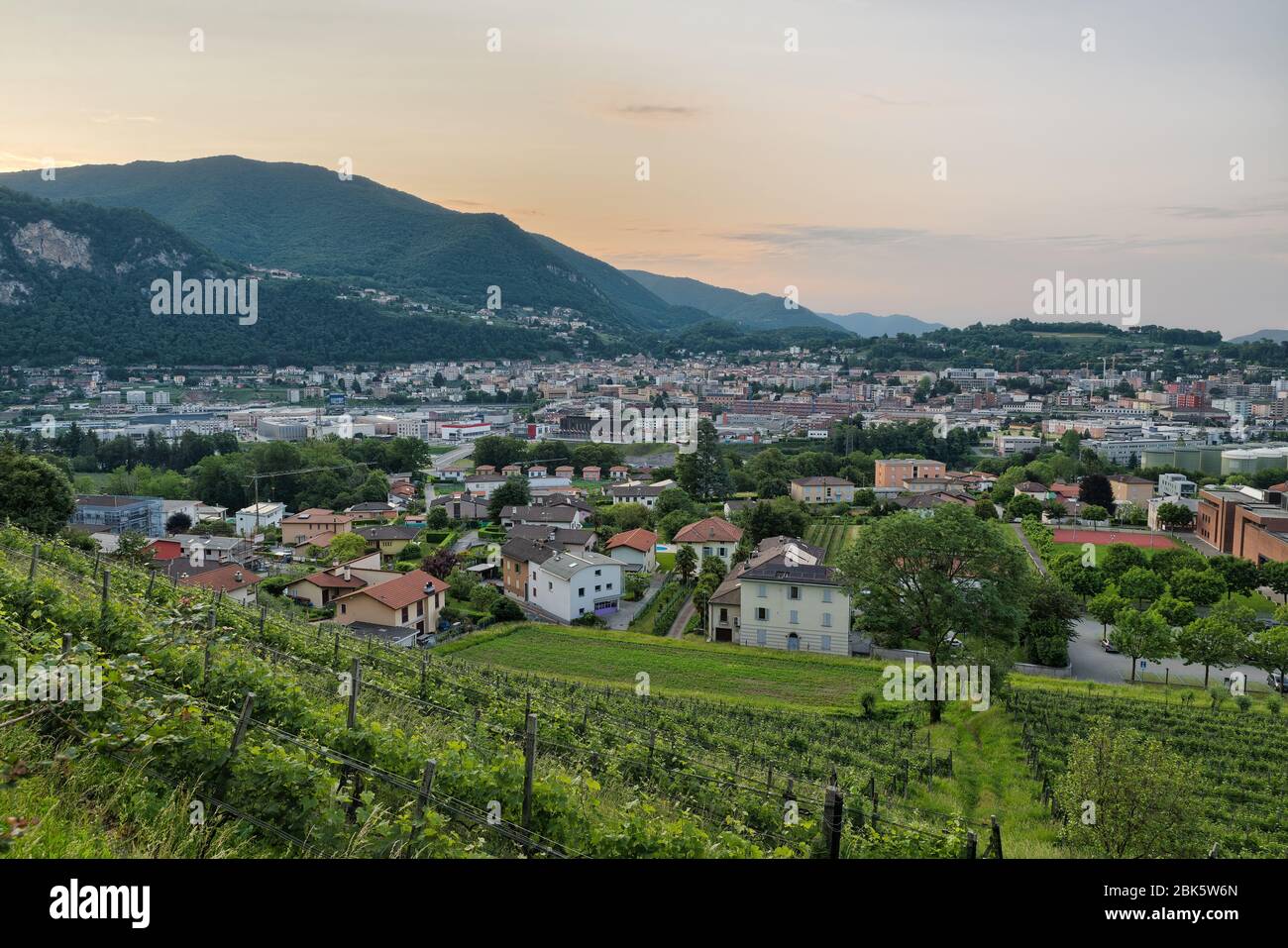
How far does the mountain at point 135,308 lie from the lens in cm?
8894

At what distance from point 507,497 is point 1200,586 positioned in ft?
78.3

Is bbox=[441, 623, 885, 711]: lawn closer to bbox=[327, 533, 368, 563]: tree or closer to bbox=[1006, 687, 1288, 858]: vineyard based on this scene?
bbox=[1006, 687, 1288, 858]: vineyard

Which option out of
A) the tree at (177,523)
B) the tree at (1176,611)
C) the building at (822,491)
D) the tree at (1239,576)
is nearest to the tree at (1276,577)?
the tree at (1239,576)

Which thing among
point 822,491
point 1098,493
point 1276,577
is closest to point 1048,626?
point 1276,577

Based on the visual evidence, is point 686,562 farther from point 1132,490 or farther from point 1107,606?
point 1132,490

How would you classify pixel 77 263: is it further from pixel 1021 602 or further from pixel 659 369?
pixel 1021 602

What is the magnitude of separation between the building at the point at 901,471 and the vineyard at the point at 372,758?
41.2 meters

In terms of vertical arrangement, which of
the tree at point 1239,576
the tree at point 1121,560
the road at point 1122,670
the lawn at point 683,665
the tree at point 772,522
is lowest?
the road at point 1122,670

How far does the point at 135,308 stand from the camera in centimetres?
9650

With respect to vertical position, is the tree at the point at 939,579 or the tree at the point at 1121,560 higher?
the tree at the point at 939,579

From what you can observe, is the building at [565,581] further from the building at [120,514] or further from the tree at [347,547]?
the building at [120,514]

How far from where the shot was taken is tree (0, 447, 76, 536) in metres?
14.6

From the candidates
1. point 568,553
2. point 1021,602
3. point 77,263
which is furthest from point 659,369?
point 1021,602
